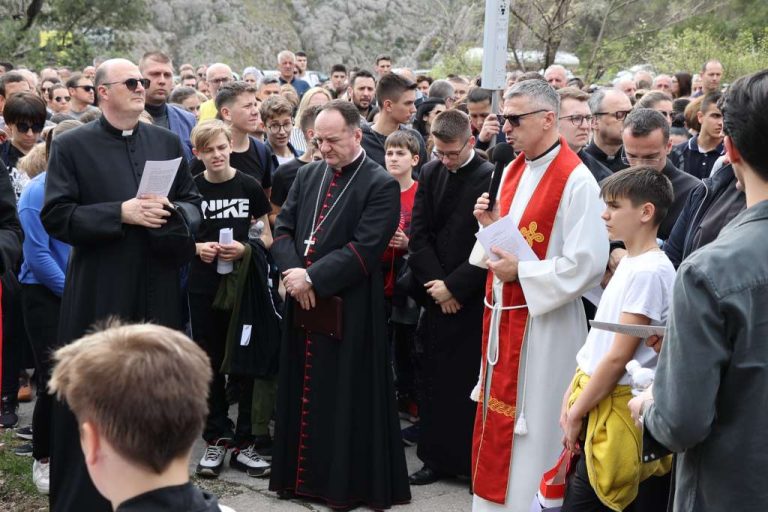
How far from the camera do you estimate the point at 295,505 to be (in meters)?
5.41

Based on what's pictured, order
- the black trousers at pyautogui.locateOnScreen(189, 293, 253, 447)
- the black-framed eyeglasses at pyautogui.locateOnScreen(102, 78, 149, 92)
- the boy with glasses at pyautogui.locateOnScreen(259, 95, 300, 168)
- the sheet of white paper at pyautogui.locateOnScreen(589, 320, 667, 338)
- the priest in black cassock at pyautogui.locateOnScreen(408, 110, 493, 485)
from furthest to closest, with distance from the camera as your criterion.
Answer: the boy with glasses at pyautogui.locateOnScreen(259, 95, 300, 168) → the black trousers at pyautogui.locateOnScreen(189, 293, 253, 447) → the priest in black cassock at pyautogui.locateOnScreen(408, 110, 493, 485) → the black-framed eyeglasses at pyautogui.locateOnScreen(102, 78, 149, 92) → the sheet of white paper at pyautogui.locateOnScreen(589, 320, 667, 338)

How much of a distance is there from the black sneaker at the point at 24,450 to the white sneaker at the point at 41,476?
1.98 feet

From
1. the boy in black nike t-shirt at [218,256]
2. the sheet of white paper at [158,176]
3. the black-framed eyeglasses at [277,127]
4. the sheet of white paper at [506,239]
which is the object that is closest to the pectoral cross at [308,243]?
the boy in black nike t-shirt at [218,256]

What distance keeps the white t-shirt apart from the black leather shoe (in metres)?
2.12

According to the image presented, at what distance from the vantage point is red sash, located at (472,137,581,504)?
4.83 meters

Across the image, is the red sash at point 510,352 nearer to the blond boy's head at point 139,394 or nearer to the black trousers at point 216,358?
the black trousers at point 216,358

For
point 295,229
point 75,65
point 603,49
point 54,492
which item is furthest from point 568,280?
point 75,65

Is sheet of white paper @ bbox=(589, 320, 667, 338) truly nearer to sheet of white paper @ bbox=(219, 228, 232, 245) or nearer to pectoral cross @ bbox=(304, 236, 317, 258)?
pectoral cross @ bbox=(304, 236, 317, 258)

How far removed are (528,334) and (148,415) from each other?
10.1 feet

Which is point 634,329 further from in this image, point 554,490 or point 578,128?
point 578,128

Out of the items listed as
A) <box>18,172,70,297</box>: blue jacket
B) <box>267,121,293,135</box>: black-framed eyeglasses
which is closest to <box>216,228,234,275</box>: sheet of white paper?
<box>18,172,70,297</box>: blue jacket

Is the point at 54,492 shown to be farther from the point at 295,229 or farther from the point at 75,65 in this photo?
the point at 75,65

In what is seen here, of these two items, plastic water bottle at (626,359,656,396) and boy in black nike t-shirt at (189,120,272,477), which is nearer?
plastic water bottle at (626,359,656,396)

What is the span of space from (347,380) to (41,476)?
1947 mm
